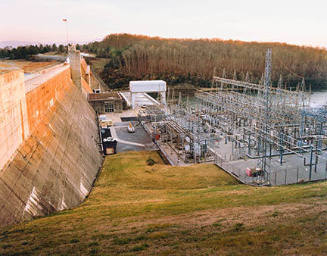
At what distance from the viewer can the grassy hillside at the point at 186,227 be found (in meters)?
8.42

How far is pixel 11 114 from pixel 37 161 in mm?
2848

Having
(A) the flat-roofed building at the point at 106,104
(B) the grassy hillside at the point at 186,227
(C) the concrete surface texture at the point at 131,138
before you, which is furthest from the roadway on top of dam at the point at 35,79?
(A) the flat-roofed building at the point at 106,104

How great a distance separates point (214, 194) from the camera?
15.6m

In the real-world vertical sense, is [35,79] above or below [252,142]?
above

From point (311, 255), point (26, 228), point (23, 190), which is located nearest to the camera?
point (311, 255)

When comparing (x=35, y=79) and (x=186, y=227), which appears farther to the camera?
(x=35, y=79)

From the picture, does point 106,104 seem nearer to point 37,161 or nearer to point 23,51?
point 37,161

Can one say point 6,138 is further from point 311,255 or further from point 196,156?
point 196,156

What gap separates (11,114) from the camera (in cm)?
1271

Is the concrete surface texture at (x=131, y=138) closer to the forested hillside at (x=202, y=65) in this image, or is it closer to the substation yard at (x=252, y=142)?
the substation yard at (x=252, y=142)

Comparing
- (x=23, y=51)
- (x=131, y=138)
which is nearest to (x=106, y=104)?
(x=131, y=138)

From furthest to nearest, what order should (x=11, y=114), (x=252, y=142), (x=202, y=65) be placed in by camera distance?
(x=202, y=65) → (x=252, y=142) → (x=11, y=114)

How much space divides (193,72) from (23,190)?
90.6 m

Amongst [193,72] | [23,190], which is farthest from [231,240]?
[193,72]
